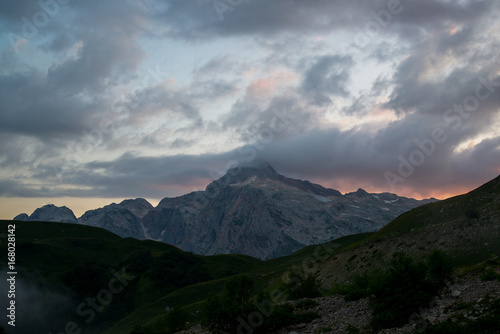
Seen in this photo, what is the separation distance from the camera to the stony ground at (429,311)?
100 feet

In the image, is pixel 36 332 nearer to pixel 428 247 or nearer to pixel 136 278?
pixel 136 278

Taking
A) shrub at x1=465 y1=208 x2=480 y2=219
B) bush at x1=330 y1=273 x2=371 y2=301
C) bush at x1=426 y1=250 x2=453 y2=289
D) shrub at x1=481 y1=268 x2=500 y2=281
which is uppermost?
shrub at x1=465 y1=208 x2=480 y2=219

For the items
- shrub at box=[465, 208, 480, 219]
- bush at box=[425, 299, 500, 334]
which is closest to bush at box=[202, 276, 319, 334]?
bush at box=[425, 299, 500, 334]

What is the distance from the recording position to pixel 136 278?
194 m

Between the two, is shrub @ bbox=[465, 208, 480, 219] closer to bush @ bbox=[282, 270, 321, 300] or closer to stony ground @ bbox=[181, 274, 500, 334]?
stony ground @ bbox=[181, 274, 500, 334]

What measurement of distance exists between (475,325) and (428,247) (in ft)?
149

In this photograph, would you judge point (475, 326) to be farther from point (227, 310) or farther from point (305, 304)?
point (227, 310)

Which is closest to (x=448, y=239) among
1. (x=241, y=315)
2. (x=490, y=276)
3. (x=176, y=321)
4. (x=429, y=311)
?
(x=490, y=276)

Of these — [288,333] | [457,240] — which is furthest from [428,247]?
[288,333]

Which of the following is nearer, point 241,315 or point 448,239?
point 241,315

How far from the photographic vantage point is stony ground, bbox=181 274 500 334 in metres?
30.5

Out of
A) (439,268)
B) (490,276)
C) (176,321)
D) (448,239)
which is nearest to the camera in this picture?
(490,276)

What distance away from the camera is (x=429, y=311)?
3259 centimetres

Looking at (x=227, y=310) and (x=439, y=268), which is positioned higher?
(x=439, y=268)
